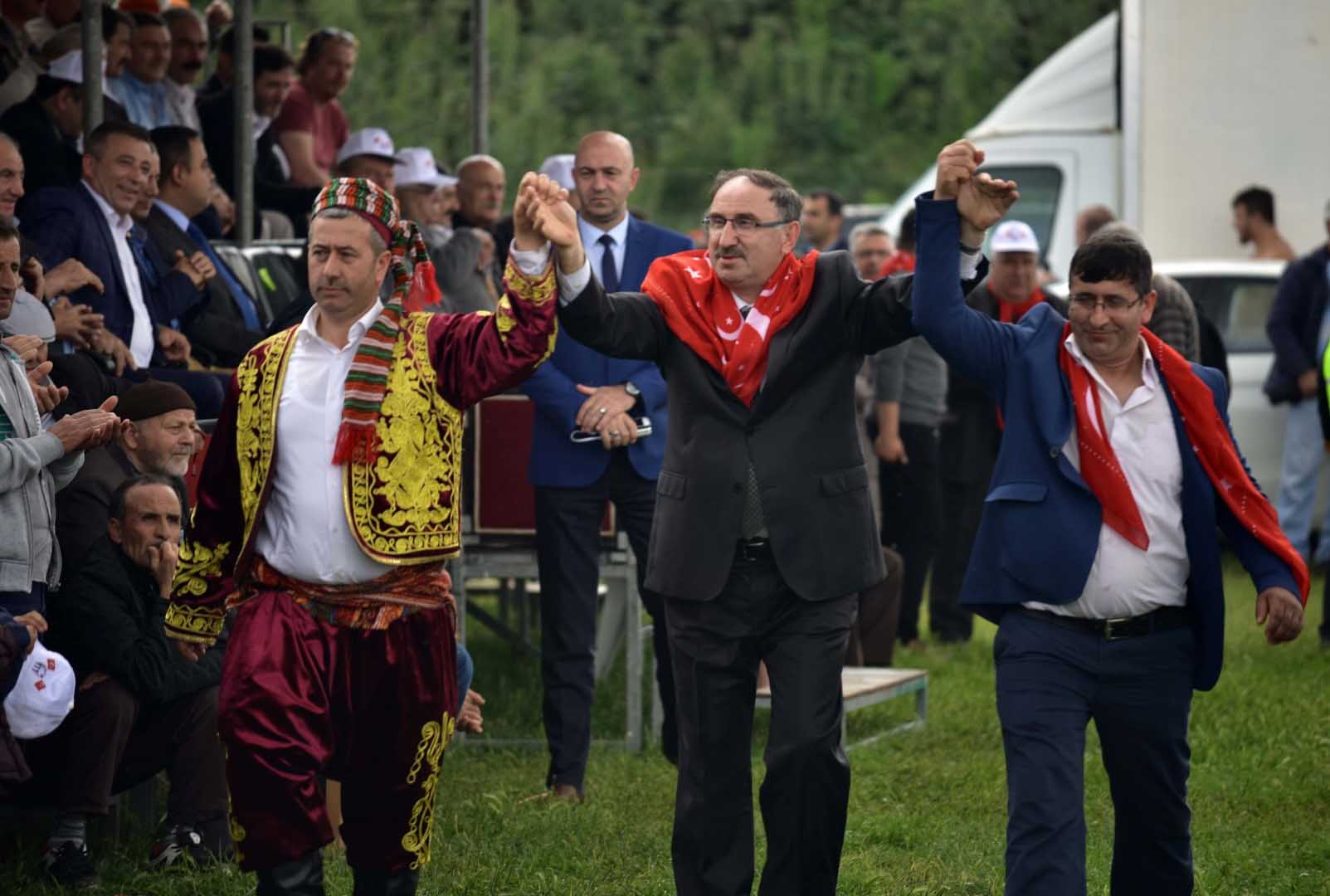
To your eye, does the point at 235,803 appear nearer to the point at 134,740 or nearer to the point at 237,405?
→ the point at 237,405

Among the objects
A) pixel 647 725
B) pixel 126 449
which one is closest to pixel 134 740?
pixel 126 449

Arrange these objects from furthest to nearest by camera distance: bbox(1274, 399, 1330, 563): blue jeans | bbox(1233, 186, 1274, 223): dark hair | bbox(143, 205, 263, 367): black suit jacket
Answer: bbox(1233, 186, 1274, 223): dark hair < bbox(1274, 399, 1330, 563): blue jeans < bbox(143, 205, 263, 367): black suit jacket

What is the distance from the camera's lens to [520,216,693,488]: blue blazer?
729cm

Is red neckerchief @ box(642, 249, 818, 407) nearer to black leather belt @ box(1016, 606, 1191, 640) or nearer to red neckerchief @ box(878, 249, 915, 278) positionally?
black leather belt @ box(1016, 606, 1191, 640)

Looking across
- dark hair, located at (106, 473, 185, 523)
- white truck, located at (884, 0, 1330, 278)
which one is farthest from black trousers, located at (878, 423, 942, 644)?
dark hair, located at (106, 473, 185, 523)

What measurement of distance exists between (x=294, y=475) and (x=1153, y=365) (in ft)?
6.81

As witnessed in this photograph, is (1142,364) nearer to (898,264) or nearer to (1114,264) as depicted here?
(1114,264)

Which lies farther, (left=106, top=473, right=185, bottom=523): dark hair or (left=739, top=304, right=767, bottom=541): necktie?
(left=106, top=473, right=185, bottom=523): dark hair

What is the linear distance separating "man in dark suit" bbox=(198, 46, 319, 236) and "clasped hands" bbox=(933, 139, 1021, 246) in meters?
5.94

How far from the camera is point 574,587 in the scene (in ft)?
24.5

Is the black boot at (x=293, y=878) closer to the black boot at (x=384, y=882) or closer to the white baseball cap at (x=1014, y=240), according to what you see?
the black boot at (x=384, y=882)

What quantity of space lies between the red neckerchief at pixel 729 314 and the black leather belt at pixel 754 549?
350mm

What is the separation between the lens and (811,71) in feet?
98.8

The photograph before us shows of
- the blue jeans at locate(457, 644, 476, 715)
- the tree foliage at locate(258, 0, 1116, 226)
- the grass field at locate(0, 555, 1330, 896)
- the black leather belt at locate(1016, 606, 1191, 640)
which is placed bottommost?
the grass field at locate(0, 555, 1330, 896)
